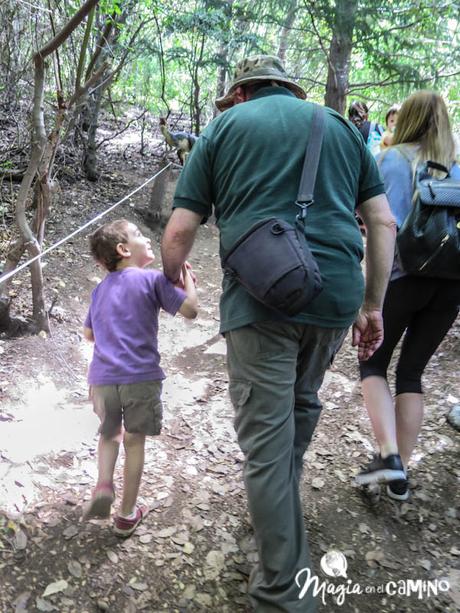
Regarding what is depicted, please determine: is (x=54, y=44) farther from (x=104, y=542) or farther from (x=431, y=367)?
(x=431, y=367)

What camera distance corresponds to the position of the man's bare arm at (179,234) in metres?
1.88

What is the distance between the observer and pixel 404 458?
2695 mm

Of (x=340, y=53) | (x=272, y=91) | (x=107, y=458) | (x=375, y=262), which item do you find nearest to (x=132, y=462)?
(x=107, y=458)

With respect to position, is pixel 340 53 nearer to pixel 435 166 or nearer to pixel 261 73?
pixel 435 166

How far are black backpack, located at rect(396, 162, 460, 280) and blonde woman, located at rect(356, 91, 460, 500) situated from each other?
10cm

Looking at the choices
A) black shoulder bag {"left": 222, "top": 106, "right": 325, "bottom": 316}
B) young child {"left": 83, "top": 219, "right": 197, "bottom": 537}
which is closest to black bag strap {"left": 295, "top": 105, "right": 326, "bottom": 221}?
black shoulder bag {"left": 222, "top": 106, "right": 325, "bottom": 316}

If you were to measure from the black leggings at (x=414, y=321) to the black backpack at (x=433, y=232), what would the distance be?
0.10m

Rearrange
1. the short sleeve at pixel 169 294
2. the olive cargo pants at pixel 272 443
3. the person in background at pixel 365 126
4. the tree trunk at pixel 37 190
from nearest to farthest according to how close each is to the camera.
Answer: the olive cargo pants at pixel 272 443
the short sleeve at pixel 169 294
the tree trunk at pixel 37 190
the person in background at pixel 365 126

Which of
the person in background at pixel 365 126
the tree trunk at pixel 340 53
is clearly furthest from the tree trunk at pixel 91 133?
the person in background at pixel 365 126

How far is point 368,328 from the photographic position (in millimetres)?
2256

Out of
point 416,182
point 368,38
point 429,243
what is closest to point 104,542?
point 429,243

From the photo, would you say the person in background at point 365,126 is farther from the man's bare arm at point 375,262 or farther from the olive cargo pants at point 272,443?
the olive cargo pants at point 272,443

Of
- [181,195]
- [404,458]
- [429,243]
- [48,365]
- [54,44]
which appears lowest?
[48,365]

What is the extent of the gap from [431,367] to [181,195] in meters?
3.10
